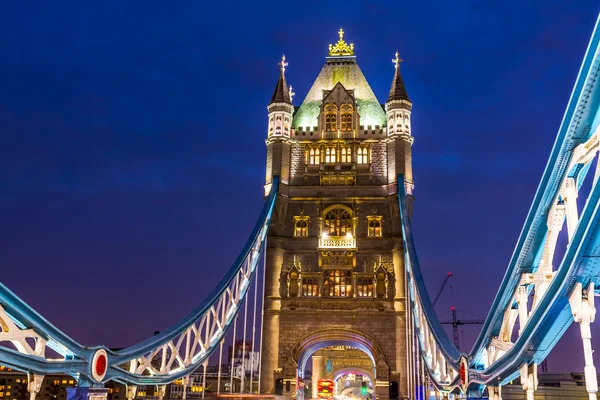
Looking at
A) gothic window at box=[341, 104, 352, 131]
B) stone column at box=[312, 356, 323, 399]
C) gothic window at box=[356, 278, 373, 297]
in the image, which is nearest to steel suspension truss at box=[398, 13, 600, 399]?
gothic window at box=[356, 278, 373, 297]

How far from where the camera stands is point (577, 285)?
9766mm

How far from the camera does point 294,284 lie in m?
39.2

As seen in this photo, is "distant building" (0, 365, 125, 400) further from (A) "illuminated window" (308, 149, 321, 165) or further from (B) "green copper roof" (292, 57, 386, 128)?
(B) "green copper roof" (292, 57, 386, 128)

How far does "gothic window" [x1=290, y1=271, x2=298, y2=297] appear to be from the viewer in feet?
128

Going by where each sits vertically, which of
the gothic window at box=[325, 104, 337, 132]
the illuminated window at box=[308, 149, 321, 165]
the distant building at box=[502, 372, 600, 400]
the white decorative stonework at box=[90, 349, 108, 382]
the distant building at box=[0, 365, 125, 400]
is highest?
the gothic window at box=[325, 104, 337, 132]

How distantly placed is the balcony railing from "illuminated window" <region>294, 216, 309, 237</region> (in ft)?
4.44

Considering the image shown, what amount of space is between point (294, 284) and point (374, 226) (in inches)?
255

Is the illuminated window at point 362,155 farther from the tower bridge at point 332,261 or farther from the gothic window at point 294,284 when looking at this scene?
the gothic window at point 294,284

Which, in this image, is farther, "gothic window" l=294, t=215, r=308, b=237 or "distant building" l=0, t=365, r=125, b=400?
"distant building" l=0, t=365, r=125, b=400

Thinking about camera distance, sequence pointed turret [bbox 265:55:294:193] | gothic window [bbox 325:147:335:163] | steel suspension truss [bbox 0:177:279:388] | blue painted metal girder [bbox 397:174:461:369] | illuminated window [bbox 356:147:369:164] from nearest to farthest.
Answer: steel suspension truss [bbox 0:177:279:388] < blue painted metal girder [bbox 397:174:461:369] < pointed turret [bbox 265:55:294:193] < illuminated window [bbox 356:147:369:164] < gothic window [bbox 325:147:335:163]

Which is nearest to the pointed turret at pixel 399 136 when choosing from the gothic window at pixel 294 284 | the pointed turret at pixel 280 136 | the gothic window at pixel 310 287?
the pointed turret at pixel 280 136

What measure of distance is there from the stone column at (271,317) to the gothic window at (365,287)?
5.08 metres

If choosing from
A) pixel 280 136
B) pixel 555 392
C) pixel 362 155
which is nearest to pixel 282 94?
pixel 280 136

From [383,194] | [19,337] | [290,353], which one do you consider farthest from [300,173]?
[19,337]
